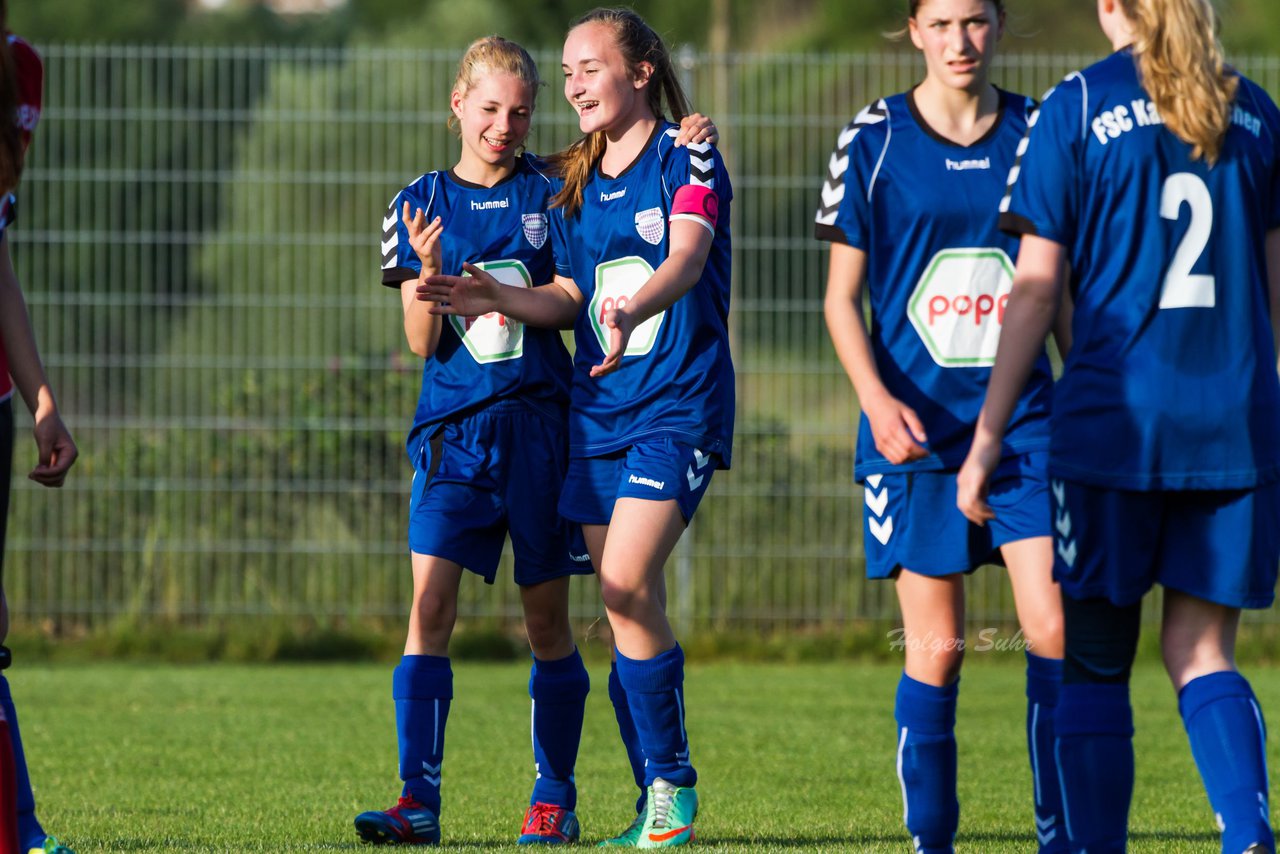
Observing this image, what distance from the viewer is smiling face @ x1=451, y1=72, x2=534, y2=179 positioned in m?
4.99

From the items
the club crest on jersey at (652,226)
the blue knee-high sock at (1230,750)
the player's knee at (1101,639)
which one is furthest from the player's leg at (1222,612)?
the club crest on jersey at (652,226)

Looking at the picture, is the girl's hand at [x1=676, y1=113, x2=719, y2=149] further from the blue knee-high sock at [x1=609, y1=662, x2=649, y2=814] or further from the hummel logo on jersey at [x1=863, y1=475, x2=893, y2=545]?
the blue knee-high sock at [x1=609, y1=662, x2=649, y2=814]

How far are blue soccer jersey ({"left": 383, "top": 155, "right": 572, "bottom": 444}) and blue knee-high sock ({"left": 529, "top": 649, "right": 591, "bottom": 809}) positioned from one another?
0.72 metres

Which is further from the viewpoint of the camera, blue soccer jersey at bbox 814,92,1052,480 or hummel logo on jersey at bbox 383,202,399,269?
hummel logo on jersey at bbox 383,202,399,269

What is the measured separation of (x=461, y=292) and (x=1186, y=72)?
187 centimetres

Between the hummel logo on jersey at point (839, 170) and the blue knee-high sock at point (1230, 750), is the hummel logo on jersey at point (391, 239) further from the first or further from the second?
Answer: the blue knee-high sock at point (1230, 750)

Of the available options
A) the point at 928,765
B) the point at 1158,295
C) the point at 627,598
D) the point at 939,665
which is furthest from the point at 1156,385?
the point at 627,598

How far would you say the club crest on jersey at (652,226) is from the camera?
15.4 feet

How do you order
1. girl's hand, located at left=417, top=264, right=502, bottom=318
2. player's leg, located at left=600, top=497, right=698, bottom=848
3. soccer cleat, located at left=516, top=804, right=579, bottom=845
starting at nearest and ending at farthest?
girl's hand, located at left=417, top=264, right=502, bottom=318 → player's leg, located at left=600, top=497, right=698, bottom=848 → soccer cleat, located at left=516, top=804, right=579, bottom=845

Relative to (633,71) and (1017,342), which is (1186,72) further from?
(633,71)

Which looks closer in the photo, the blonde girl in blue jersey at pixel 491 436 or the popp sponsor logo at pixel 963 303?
the popp sponsor logo at pixel 963 303

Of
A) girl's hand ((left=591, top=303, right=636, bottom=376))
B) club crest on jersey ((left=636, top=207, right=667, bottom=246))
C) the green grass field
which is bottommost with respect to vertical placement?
the green grass field

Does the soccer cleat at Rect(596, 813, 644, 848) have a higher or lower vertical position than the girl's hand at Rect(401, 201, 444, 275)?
lower

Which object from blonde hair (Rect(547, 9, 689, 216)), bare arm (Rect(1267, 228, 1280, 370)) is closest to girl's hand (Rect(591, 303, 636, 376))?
blonde hair (Rect(547, 9, 689, 216))
